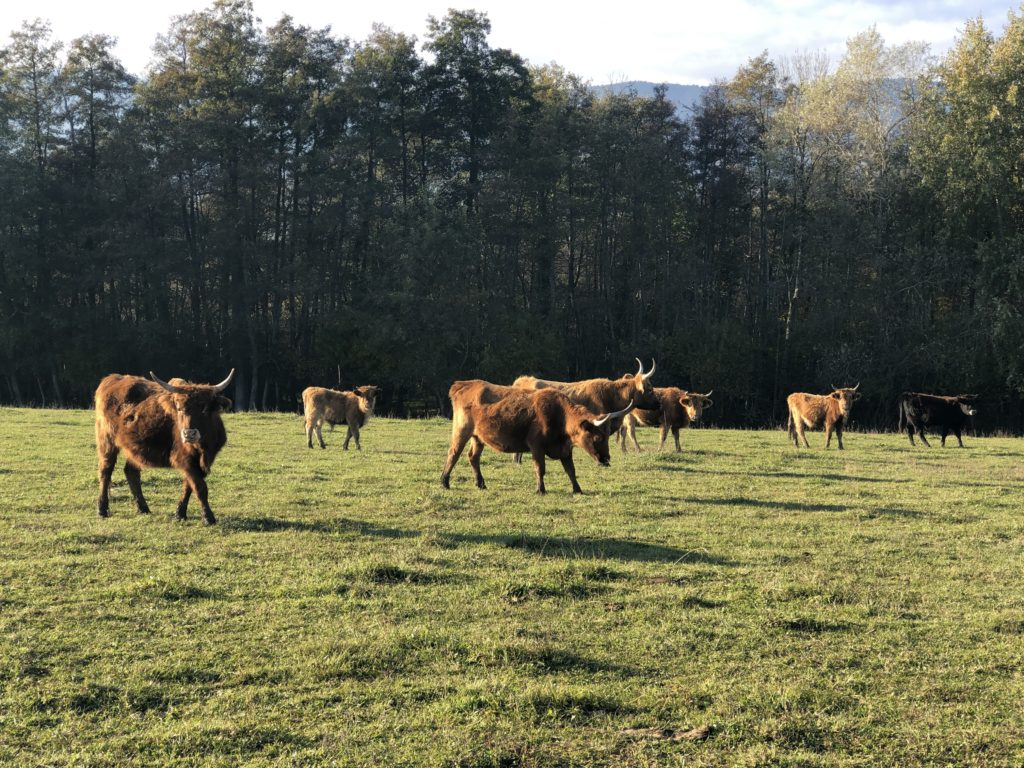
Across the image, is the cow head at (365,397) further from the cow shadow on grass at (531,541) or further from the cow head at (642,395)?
the cow shadow on grass at (531,541)

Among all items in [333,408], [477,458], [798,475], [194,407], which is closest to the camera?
[194,407]

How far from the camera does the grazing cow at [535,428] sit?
13492 mm

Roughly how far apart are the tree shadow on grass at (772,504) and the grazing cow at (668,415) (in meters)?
5.75

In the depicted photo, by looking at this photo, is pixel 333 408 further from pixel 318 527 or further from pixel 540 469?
pixel 318 527

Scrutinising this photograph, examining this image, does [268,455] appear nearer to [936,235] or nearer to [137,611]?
[137,611]

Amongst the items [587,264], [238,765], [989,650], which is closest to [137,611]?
[238,765]

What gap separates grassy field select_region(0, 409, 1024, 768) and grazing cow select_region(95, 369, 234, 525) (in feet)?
1.60

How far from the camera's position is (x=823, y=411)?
22609 mm

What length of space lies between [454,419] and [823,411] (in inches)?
473

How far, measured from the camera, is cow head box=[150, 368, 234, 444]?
10524 mm

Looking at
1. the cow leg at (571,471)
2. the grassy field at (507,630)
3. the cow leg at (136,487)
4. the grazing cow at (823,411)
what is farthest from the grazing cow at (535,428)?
the grazing cow at (823,411)

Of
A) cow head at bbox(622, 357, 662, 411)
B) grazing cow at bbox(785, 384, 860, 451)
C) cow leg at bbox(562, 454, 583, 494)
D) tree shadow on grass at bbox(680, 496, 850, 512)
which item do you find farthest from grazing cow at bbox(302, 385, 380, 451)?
grazing cow at bbox(785, 384, 860, 451)

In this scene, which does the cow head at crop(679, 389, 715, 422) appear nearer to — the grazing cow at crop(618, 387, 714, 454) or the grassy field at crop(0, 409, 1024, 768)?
the grazing cow at crop(618, 387, 714, 454)

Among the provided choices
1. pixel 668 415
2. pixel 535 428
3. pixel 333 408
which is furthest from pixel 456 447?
pixel 668 415
